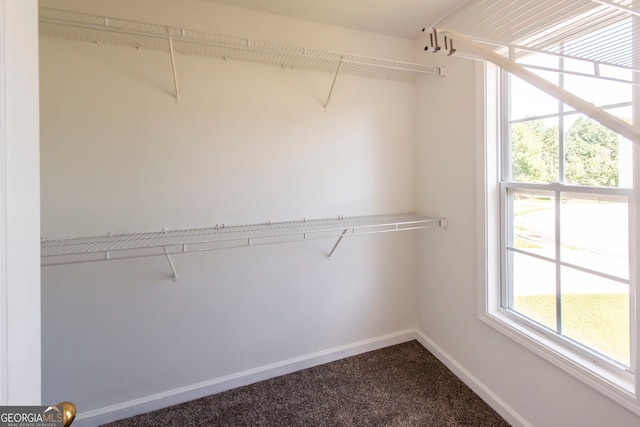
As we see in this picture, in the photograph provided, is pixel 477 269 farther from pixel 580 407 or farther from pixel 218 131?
pixel 218 131

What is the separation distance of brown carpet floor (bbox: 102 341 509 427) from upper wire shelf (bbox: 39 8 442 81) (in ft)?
6.40

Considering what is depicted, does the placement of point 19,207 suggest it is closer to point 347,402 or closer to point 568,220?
point 347,402

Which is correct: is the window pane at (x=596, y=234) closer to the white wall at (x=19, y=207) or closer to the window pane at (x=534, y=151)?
the window pane at (x=534, y=151)

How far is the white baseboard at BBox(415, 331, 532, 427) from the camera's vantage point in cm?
150

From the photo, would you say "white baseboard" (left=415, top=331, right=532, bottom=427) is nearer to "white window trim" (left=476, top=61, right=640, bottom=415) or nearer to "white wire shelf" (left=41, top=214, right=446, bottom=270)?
"white window trim" (left=476, top=61, right=640, bottom=415)

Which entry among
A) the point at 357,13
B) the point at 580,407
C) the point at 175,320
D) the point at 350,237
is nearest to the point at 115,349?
the point at 175,320

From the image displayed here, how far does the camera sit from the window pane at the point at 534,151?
1.39m

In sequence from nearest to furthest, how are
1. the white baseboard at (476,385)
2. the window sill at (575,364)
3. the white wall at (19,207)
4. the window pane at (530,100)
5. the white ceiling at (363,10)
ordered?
the white wall at (19,207), the window sill at (575,364), the window pane at (530,100), the white baseboard at (476,385), the white ceiling at (363,10)

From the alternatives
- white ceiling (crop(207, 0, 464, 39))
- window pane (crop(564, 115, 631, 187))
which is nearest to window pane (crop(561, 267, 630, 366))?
window pane (crop(564, 115, 631, 187))

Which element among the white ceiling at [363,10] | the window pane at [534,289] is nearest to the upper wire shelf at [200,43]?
the white ceiling at [363,10]

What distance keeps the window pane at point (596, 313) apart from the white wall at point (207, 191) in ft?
3.36

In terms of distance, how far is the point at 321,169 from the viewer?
190 centimetres

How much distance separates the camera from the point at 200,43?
1.49 m

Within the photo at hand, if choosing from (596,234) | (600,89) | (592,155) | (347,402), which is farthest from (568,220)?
(347,402)
